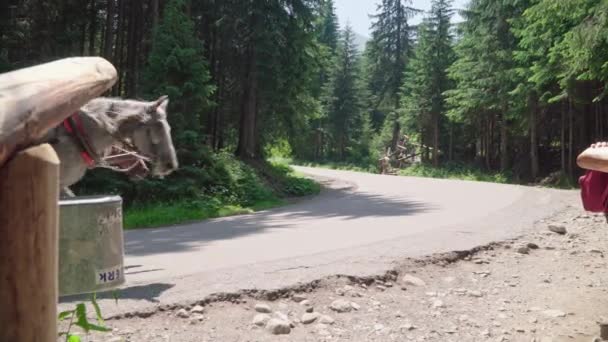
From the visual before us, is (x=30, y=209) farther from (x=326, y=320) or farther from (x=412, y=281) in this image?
(x=412, y=281)

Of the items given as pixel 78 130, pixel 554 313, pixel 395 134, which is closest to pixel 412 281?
pixel 554 313

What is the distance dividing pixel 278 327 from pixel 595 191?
10.1 feet

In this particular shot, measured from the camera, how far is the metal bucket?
2.30 metres

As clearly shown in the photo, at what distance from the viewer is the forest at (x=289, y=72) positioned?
715 inches

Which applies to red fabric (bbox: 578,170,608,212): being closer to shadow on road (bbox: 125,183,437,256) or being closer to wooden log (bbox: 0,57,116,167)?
wooden log (bbox: 0,57,116,167)

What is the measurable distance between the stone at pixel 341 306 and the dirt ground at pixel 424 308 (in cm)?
1

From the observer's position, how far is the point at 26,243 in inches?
53.6

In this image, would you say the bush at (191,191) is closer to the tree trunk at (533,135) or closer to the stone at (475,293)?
the stone at (475,293)

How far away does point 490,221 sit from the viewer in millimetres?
11961

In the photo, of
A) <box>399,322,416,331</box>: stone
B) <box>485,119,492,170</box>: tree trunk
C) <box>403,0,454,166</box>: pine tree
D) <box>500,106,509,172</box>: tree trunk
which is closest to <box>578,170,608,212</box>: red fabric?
<box>399,322,416,331</box>: stone

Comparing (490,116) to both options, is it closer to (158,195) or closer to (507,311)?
(158,195)

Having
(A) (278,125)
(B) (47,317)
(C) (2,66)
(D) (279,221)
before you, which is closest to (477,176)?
(A) (278,125)

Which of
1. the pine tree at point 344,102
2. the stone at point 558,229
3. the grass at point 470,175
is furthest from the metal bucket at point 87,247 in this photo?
the pine tree at point 344,102

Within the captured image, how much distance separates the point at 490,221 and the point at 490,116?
27739 millimetres
